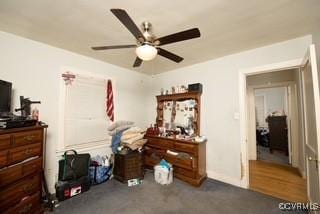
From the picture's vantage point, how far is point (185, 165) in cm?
292

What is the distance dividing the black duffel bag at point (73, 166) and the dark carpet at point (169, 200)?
0.32 m

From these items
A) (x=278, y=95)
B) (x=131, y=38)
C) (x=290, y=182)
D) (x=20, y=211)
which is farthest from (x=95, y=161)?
(x=278, y=95)

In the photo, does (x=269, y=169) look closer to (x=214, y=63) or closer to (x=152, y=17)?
(x=214, y=63)

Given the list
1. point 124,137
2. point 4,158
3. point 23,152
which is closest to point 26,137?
point 23,152

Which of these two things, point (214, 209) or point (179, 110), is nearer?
point (214, 209)

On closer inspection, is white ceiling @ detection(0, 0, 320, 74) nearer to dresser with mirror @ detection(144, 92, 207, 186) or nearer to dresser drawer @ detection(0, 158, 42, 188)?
dresser with mirror @ detection(144, 92, 207, 186)

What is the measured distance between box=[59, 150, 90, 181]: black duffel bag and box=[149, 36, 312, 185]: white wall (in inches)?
91.6

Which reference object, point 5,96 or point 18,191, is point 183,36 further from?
point 18,191

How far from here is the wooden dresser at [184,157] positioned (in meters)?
2.84

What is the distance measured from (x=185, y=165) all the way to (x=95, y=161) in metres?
1.70

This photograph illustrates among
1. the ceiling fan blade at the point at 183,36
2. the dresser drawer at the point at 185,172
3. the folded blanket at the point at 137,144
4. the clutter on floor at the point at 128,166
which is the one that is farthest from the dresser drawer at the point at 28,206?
the ceiling fan blade at the point at 183,36

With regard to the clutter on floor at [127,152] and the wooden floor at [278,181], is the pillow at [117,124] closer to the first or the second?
the clutter on floor at [127,152]

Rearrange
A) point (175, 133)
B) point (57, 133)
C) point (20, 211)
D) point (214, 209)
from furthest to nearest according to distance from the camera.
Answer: point (175, 133) → point (57, 133) → point (214, 209) → point (20, 211)

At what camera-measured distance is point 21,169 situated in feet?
5.65
